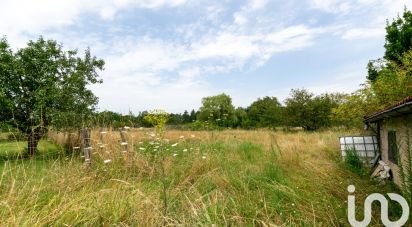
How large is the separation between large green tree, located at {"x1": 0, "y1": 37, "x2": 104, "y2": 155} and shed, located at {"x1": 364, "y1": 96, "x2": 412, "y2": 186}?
30.9 feet

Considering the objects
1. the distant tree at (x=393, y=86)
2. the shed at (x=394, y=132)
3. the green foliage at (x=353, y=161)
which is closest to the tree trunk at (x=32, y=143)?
the shed at (x=394, y=132)

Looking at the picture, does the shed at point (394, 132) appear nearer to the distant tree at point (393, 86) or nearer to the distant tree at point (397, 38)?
the distant tree at point (393, 86)

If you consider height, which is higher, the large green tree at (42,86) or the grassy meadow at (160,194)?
the large green tree at (42,86)

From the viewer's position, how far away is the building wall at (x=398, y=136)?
5.36m

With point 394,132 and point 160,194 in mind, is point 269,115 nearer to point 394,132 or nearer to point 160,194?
point 394,132

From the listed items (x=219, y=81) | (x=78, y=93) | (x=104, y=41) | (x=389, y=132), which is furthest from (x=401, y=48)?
(x=78, y=93)

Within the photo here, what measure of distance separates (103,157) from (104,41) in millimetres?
5521

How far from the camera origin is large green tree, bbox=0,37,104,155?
12078mm

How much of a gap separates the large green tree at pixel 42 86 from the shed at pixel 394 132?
9.41m

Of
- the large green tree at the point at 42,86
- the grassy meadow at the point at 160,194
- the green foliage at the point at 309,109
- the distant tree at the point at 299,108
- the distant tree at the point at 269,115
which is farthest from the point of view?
the distant tree at the point at 269,115

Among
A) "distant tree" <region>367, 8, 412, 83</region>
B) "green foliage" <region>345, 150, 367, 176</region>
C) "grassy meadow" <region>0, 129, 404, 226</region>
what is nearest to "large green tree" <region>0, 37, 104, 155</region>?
"grassy meadow" <region>0, 129, 404, 226</region>

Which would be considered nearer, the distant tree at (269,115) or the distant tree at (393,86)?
the distant tree at (393,86)

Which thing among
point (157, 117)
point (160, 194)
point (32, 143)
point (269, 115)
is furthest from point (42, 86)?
point (269, 115)

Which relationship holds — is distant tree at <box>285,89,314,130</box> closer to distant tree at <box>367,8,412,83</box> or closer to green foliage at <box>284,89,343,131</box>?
green foliage at <box>284,89,343,131</box>
